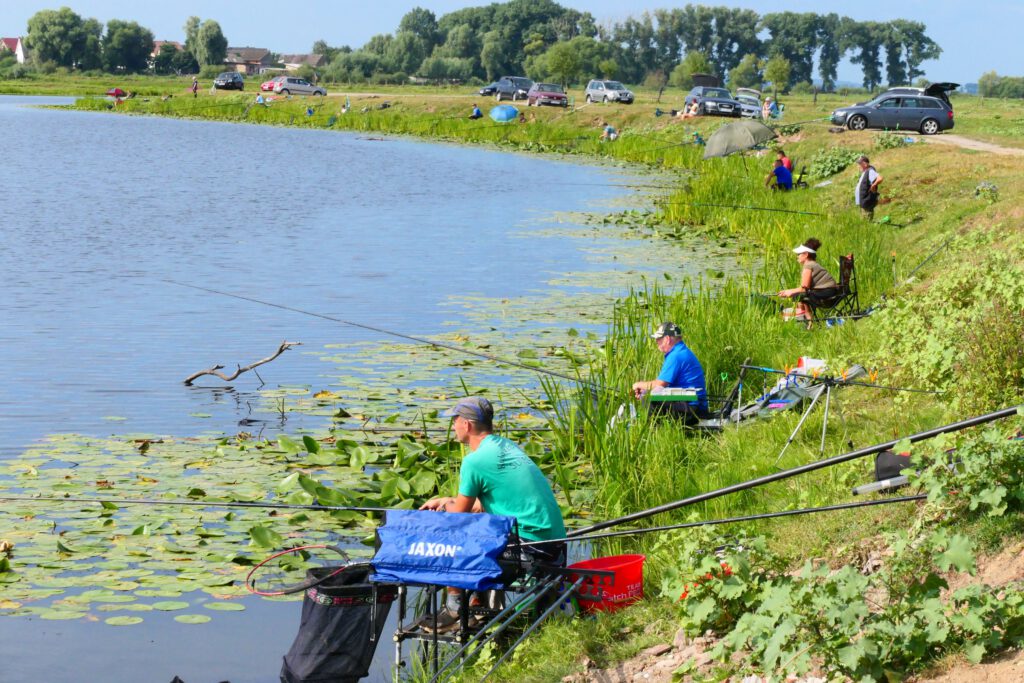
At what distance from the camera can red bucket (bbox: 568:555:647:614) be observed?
7781mm

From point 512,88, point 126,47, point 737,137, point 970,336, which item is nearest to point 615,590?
point 970,336

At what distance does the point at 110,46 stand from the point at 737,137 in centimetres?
14041

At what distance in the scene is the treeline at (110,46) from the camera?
15625 cm

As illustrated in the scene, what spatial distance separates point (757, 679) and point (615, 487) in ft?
12.7

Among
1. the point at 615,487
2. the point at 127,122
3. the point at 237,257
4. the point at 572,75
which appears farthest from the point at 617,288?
the point at 572,75

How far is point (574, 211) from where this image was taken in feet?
109

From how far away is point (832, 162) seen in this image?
110ft

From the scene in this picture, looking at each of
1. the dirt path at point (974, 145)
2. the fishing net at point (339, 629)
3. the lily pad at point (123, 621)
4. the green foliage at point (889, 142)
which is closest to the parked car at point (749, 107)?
the dirt path at point (974, 145)

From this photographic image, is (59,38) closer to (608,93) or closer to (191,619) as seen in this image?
(608,93)

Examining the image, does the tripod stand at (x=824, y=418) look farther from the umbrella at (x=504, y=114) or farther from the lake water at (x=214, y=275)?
the umbrella at (x=504, y=114)

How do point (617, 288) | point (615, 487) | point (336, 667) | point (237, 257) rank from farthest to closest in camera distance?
point (237, 257), point (617, 288), point (615, 487), point (336, 667)

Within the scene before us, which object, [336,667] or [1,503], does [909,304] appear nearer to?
[336,667]

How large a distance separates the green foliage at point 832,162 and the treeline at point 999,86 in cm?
9919

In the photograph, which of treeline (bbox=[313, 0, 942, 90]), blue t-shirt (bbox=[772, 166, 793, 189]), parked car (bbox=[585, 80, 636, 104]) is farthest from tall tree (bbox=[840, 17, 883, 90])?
blue t-shirt (bbox=[772, 166, 793, 189])
